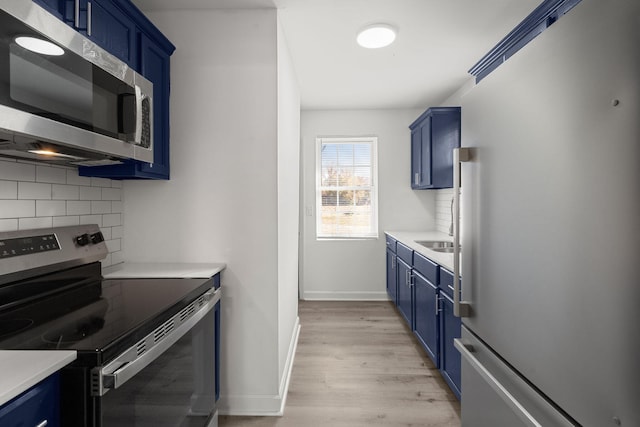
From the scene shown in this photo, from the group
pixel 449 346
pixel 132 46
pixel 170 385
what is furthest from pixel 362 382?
pixel 132 46

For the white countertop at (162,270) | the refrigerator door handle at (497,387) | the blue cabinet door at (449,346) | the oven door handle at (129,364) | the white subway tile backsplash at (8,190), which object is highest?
the white subway tile backsplash at (8,190)

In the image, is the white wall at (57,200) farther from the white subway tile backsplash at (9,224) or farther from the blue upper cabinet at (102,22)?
the blue upper cabinet at (102,22)

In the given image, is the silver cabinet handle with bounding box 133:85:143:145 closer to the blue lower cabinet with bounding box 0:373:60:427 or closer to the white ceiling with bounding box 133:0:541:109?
the white ceiling with bounding box 133:0:541:109

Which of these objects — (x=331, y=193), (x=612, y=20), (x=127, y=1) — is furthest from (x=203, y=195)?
(x=331, y=193)

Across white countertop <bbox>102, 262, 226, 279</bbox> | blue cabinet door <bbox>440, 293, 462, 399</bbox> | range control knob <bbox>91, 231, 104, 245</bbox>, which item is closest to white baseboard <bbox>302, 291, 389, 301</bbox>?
blue cabinet door <bbox>440, 293, 462, 399</bbox>

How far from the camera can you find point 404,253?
3447mm

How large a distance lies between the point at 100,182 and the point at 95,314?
3.38 feet

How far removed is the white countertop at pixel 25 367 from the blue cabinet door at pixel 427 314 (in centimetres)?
218

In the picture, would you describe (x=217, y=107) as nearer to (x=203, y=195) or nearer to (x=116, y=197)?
(x=203, y=195)

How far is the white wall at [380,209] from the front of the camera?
4.46 m

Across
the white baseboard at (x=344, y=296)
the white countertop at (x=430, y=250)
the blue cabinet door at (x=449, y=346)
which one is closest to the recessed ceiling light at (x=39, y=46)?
the white countertop at (x=430, y=250)

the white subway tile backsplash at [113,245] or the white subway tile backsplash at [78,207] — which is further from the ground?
the white subway tile backsplash at [78,207]

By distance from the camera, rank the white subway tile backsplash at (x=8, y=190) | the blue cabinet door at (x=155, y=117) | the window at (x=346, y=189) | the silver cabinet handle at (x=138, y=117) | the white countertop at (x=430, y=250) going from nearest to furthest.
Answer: the white subway tile backsplash at (x=8, y=190), the silver cabinet handle at (x=138, y=117), the blue cabinet door at (x=155, y=117), the white countertop at (x=430, y=250), the window at (x=346, y=189)

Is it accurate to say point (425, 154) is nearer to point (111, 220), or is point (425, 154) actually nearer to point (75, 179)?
point (111, 220)
